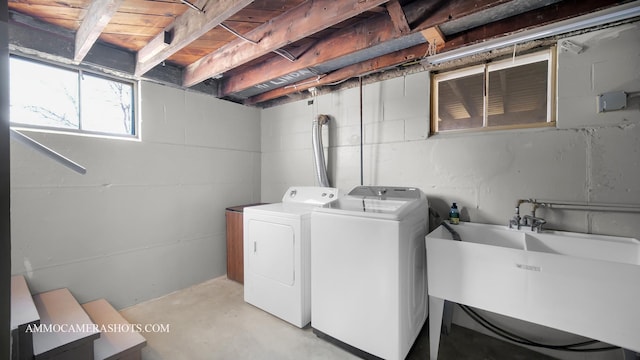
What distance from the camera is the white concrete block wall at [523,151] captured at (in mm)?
1637

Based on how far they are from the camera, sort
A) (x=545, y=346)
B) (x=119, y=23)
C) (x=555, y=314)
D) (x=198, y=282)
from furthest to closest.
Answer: (x=198, y=282)
(x=119, y=23)
(x=545, y=346)
(x=555, y=314)

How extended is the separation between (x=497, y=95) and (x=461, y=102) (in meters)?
0.27

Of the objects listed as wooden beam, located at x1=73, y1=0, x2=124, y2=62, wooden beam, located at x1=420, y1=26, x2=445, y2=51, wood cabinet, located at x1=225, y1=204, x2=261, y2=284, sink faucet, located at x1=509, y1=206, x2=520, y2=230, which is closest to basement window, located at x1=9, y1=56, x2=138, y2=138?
wooden beam, located at x1=73, y1=0, x2=124, y2=62

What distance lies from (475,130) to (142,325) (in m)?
3.20

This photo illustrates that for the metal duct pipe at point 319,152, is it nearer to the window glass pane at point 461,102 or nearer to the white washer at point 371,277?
the white washer at point 371,277

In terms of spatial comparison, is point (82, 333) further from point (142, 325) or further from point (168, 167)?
point (168, 167)

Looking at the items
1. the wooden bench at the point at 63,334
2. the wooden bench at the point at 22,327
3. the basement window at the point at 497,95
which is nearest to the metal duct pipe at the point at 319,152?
the basement window at the point at 497,95

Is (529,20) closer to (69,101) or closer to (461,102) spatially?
(461,102)

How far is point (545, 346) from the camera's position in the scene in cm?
180

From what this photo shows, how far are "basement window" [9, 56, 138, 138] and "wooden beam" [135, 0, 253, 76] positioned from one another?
0.59 meters

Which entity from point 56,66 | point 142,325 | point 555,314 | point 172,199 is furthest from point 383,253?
point 56,66

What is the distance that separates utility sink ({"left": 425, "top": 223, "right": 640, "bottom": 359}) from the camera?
1.26 meters

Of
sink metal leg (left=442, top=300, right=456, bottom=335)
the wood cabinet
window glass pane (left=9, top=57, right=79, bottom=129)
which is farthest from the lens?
the wood cabinet

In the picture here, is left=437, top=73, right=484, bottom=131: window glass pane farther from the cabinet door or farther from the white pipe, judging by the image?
the cabinet door
